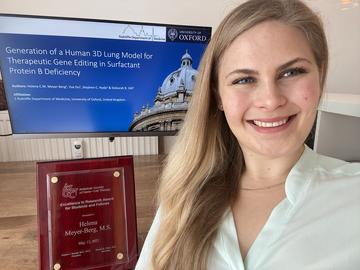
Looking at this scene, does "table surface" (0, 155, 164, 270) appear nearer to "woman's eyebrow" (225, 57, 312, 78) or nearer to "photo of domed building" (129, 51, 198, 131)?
"photo of domed building" (129, 51, 198, 131)

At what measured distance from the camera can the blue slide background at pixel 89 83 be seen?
0.84m

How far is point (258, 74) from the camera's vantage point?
70 centimetres

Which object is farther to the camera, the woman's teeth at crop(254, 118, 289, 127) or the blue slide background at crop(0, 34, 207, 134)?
the blue slide background at crop(0, 34, 207, 134)

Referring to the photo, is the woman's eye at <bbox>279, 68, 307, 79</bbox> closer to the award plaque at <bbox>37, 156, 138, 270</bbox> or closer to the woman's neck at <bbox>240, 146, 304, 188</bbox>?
the woman's neck at <bbox>240, 146, 304, 188</bbox>

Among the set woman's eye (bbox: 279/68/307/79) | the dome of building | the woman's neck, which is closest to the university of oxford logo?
the dome of building

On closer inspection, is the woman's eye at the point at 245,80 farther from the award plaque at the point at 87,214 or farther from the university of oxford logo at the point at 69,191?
the university of oxford logo at the point at 69,191

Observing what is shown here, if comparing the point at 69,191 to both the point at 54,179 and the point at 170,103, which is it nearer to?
the point at 54,179

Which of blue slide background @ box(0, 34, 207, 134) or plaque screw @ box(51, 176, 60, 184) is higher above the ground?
blue slide background @ box(0, 34, 207, 134)

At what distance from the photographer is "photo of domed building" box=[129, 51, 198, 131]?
3.12 feet

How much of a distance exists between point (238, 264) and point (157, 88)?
23.0 inches

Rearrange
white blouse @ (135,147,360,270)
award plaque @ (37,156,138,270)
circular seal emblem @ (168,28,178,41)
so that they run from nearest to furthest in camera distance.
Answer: white blouse @ (135,147,360,270), award plaque @ (37,156,138,270), circular seal emblem @ (168,28,178,41)

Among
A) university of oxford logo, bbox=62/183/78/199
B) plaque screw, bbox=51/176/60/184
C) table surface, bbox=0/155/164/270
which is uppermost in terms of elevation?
plaque screw, bbox=51/176/60/184

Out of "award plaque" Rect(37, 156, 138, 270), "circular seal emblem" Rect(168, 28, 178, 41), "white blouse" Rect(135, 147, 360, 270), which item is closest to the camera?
"white blouse" Rect(135, 147, 360, 270)

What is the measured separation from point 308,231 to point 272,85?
14.6 inches
